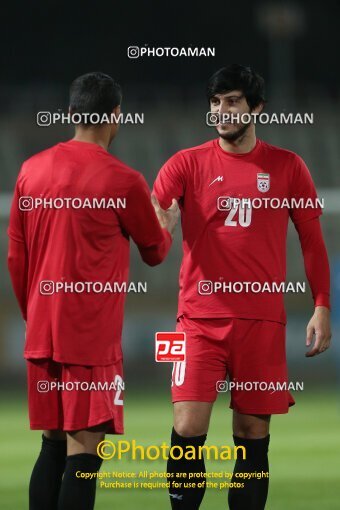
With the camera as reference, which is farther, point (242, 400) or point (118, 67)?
point (118, 67)

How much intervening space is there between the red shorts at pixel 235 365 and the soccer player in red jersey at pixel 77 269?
1.19 feet

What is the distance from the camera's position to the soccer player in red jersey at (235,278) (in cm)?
345

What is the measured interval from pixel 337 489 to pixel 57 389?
2.05 meters

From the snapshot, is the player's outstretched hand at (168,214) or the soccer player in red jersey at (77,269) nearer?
the soccer player in red jersey at (77,269)

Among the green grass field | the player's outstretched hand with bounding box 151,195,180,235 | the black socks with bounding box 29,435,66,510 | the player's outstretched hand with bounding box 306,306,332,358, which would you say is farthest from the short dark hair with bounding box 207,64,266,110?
the green grass field

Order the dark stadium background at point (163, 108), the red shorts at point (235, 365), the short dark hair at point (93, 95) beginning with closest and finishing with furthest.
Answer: the short dark hair at point (93, 95), the red shorts at point (235, 365), the dark stadium background at point (163, 108)

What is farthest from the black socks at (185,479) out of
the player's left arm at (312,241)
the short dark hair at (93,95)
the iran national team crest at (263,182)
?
the short dark hair at (93,95)

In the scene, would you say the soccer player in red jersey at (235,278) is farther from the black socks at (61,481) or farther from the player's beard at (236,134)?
the black socks at (61,481)

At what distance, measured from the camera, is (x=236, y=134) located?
3516 mm

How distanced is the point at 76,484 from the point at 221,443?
3.29 metres

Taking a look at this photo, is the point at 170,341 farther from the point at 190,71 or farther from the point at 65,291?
the point at 190,71

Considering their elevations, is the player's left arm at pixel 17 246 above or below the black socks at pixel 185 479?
above

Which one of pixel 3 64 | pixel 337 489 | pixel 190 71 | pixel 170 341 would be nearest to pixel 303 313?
pixel 190 71

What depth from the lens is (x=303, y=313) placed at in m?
10.9
